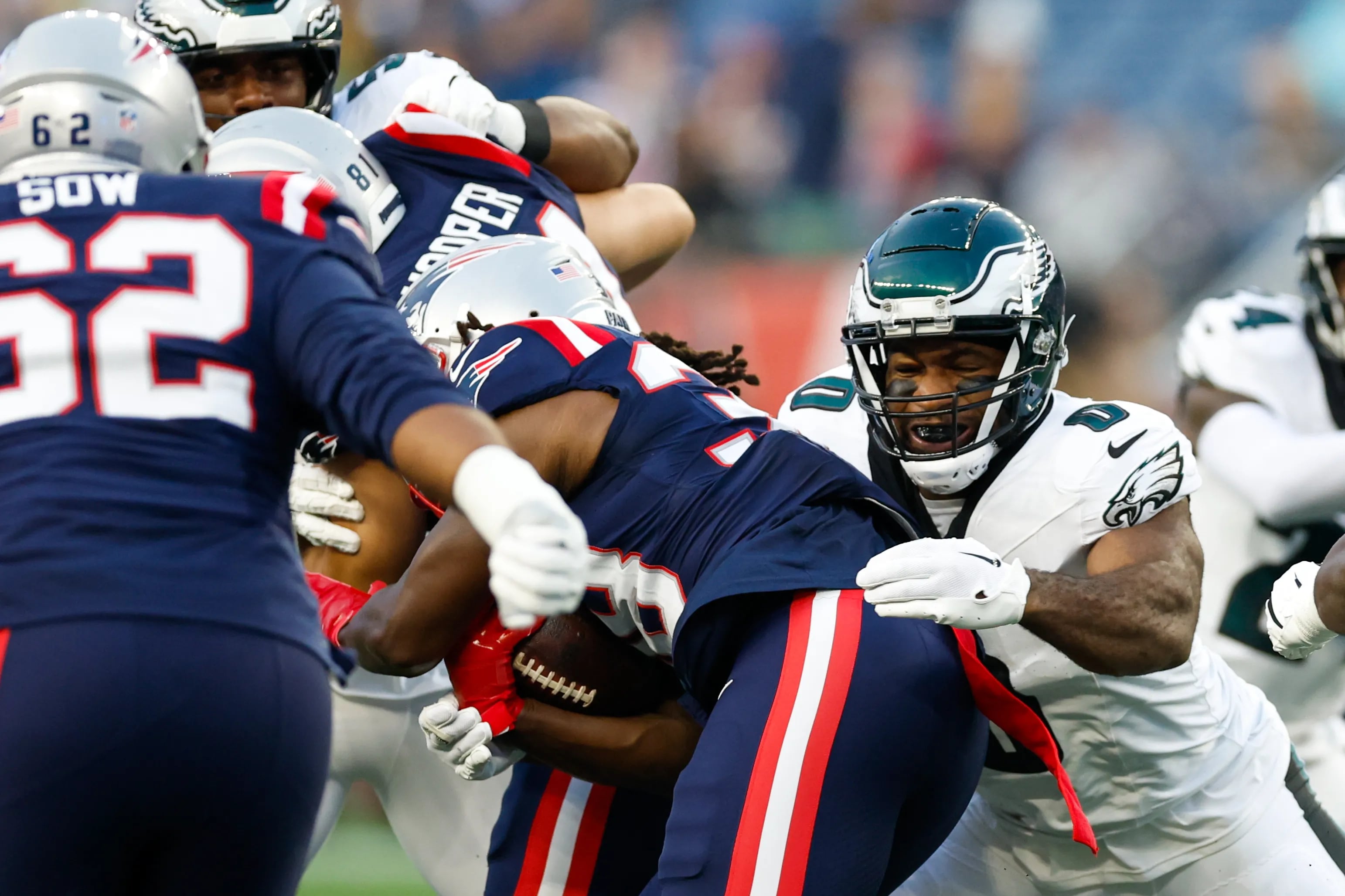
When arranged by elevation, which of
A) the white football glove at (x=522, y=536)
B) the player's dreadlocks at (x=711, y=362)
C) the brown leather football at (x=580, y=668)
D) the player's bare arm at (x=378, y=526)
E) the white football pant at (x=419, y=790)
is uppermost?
the white football glove at (x=522, y=536)

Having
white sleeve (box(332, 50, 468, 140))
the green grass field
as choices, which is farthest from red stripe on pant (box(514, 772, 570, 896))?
the green grass field

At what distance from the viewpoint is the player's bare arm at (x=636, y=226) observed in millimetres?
4340

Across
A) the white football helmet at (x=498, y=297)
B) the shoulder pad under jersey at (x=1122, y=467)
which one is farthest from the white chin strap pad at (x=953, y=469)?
the white football helmet at (x=498, y=297)

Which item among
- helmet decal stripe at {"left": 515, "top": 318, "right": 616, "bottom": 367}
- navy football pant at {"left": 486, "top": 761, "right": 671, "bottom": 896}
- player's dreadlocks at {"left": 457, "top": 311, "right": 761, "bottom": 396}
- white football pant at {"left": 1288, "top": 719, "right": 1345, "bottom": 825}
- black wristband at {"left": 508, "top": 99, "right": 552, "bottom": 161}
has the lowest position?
white football pant at {"left": 1288, "top": 719, "right": 1345, "bottom": 825}

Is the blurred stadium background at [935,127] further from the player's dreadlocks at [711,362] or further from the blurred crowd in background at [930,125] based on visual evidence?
the player's dreadlocks at [711,362]

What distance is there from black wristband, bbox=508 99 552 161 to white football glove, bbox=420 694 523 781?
188cm

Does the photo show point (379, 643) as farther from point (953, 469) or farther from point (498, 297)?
point (953, 469)

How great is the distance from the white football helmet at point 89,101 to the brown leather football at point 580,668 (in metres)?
0.95

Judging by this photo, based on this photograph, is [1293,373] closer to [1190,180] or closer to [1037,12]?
[1190,180]

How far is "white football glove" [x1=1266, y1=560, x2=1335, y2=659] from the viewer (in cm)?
249

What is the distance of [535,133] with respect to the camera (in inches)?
161

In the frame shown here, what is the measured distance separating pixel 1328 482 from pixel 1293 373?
445 mm

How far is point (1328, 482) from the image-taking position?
153 inches

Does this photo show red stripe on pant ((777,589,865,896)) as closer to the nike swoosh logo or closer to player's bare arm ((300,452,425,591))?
the nike swoosh logo
